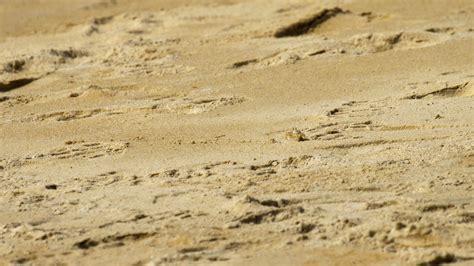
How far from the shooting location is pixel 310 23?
7871 millimetres

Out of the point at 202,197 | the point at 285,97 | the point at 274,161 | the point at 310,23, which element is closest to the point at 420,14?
the point at 310,23

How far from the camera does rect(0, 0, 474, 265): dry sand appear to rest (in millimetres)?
4398

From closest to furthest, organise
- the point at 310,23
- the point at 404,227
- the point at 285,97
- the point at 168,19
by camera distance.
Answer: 1. the point at 404,227
2. the point at 285,97
3. the point at 310,23
4. the point at 168,19

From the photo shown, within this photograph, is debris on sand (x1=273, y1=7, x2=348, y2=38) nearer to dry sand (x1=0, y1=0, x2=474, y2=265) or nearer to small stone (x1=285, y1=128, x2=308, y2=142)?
dry sand (x1=0, y1=0, x2=474, y2=265)

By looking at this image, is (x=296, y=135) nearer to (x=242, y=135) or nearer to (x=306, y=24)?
(x=242, y=135)

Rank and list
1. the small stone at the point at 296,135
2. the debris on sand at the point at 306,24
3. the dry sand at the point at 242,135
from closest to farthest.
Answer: the dry sand at the point at 242,135 → the small stone at the point at 296,135 → the debris on sand at the point at 306,24

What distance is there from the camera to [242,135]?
227 inches

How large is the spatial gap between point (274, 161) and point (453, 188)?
3.04ft

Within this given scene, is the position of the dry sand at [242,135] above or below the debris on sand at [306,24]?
below

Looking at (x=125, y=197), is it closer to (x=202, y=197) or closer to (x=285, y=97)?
(x=202, y=197)

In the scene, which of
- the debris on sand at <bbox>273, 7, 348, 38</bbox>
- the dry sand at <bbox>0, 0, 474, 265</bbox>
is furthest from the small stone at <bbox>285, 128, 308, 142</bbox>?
the debris on sand at <bbox>273, 7, 348, 38</bbox>

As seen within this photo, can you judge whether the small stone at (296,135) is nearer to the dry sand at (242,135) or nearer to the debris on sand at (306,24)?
the dry sand at (242,135)

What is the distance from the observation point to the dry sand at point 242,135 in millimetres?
4398

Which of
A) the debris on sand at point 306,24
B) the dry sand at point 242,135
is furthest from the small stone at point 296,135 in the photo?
the debris on sand at point 306,24
